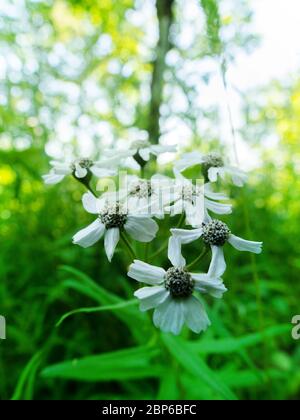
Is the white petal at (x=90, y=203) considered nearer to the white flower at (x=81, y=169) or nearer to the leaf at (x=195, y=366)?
the white flower at (x=81, y=169)

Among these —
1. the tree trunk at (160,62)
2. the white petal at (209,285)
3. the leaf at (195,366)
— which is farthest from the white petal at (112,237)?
the tree trunk at (160,62)

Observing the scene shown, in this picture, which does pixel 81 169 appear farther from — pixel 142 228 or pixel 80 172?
pixel 142 228

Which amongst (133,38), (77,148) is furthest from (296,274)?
(133,38)

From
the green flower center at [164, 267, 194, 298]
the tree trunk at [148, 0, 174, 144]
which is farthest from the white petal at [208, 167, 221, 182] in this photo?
the tree trunk at [148, 0, 174, 144]
